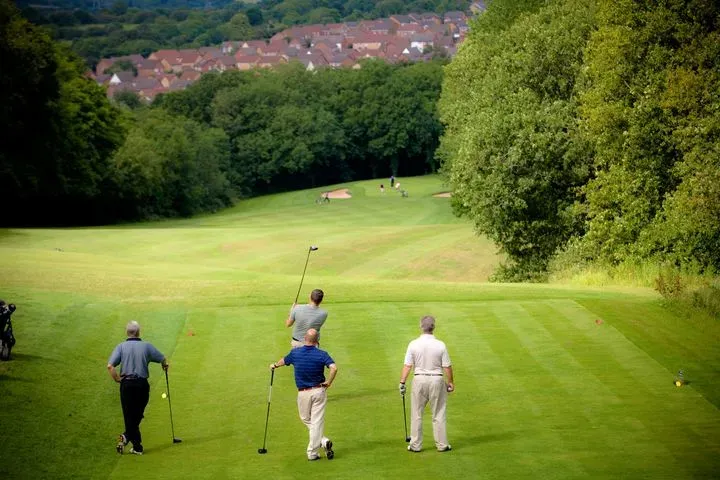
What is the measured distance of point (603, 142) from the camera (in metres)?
44.5

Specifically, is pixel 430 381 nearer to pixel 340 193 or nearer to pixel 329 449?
pixel 329 449

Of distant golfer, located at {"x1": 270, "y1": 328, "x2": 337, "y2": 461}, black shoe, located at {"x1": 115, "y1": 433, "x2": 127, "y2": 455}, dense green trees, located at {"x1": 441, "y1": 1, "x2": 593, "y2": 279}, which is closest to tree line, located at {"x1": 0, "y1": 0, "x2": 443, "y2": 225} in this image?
dense green trees, located at {"x1": 441, "y1": 1, "x2": 593, "y2": 279}

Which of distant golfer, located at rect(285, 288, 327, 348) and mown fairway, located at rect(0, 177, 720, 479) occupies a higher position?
distant golfer, located at rect(285, 288, 327, 348)

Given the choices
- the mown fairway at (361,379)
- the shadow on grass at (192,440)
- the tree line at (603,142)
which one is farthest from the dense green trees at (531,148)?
the shadow on grass at (192,440)

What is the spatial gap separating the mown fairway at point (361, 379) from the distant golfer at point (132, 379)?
449mm

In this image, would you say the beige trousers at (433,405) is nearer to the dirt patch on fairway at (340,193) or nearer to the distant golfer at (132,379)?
the distant golfer at (132,379)

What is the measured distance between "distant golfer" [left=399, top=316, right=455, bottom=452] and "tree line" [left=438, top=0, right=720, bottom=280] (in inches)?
881

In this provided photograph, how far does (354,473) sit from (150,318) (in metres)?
13.2

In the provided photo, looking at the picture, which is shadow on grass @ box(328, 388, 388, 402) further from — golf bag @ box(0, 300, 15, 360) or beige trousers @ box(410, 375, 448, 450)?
golf bag @ box(0, 300, 15, 360)

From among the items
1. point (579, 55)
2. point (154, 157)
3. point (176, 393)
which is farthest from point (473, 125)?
point (154, 157)

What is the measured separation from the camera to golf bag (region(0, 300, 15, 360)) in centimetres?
2173

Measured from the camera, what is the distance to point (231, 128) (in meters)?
147

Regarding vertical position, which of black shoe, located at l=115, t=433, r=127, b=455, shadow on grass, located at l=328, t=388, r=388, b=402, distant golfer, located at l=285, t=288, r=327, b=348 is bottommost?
shadow on grass, located at l=328, t=388, r=388, b=402

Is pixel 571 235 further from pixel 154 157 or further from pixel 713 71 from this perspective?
pixel 154 157
